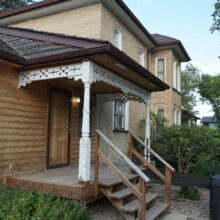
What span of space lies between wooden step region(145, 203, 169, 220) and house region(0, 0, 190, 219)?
59 millimetres

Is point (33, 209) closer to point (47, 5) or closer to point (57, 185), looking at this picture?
point (57, 185)

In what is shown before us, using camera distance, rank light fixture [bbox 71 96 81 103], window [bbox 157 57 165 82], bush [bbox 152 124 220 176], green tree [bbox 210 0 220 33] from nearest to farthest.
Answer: bush [bbox 152 124 220 176] → light fixture [bbox 71 96 81 103] → green tree [bbox 210 0 220 33] → window [bbox 157 57 165 82]

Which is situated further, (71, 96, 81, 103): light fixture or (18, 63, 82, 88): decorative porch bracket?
(71, 96, 81, 103): light fixture

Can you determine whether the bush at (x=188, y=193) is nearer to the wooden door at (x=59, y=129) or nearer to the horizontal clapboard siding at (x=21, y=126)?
the wooden door at (x=59, y=129)

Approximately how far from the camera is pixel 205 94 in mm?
22719

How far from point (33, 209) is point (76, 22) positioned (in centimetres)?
693

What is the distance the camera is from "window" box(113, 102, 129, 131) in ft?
33.9

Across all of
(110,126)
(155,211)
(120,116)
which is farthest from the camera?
(120,116)

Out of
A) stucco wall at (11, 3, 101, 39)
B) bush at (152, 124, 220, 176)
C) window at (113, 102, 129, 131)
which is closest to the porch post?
bush at (152, 124, 220, 176)

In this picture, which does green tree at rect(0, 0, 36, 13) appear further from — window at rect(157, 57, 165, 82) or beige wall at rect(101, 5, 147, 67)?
beige wall at rect(101, 5, 147, 67)

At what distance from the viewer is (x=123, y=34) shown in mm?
10500

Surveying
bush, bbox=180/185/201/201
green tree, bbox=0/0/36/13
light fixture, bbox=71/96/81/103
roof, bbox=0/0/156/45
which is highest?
green tree, bbox=0/0/36/13

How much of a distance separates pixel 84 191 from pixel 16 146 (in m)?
2.11

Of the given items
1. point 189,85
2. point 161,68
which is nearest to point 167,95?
point 161,68
